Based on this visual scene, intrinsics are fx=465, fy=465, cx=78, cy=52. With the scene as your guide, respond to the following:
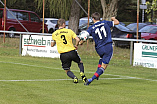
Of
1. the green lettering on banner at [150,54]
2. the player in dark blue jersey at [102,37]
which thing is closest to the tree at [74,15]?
the green lettering on banner at [150,54]

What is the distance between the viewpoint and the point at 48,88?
10.4 m

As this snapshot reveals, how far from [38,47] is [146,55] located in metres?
5.09

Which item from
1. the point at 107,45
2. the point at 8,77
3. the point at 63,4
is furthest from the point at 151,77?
the point at 63,4

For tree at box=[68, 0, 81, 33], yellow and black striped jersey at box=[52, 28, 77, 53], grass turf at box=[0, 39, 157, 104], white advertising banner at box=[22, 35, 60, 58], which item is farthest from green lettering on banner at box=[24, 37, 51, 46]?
tree at box=[68, 0, 81, 33]

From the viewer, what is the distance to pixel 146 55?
17125 mm

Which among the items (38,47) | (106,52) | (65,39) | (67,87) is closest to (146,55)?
(38,47)

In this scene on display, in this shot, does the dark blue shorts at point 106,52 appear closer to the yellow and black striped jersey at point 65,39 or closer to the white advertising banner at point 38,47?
the yellow and black striped jersey at point 65,39

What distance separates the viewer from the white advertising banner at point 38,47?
19594 mm

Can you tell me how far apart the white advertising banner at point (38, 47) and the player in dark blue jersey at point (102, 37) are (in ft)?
27.3

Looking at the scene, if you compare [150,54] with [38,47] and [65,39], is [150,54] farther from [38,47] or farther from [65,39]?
[65,39]

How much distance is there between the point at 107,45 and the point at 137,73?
4581 millimetres

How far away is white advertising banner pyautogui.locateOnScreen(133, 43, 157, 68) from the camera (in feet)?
55.2

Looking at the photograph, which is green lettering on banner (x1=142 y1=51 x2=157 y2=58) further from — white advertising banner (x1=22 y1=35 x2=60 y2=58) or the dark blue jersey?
the dark blue jersey

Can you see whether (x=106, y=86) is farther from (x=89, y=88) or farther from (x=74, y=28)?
(x=74, y=28)
